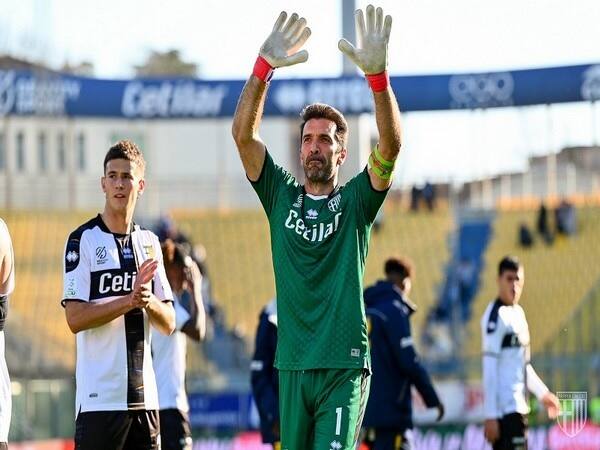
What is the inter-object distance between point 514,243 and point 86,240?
94.5 feet

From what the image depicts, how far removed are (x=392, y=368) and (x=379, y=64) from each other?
5.62 m

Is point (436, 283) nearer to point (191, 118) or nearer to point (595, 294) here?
point (595, 294)

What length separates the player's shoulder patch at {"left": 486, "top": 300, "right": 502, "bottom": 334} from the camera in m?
12.8

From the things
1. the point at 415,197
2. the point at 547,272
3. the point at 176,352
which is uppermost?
the point at 415,197

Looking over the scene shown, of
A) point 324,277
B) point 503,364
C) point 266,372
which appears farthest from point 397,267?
point 324,277

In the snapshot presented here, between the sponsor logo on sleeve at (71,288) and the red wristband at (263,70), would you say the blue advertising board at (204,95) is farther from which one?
the red wristband at (263,70)

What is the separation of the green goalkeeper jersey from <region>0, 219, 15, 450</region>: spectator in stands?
1.37 meters

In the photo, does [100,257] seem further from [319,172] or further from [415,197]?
[415,197]

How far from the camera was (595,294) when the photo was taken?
32.9m

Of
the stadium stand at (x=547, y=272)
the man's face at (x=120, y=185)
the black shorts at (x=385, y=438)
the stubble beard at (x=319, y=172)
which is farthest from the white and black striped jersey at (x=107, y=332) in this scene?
the stadium stand at (x=547, y=272)

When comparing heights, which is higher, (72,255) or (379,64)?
(379,64)

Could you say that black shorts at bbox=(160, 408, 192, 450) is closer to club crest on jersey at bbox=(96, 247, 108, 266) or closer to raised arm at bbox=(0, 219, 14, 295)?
club crest on jersey at bbox=(96, 247, 108, 266)

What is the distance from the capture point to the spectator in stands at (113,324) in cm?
779

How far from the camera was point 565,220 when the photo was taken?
3566 cm
